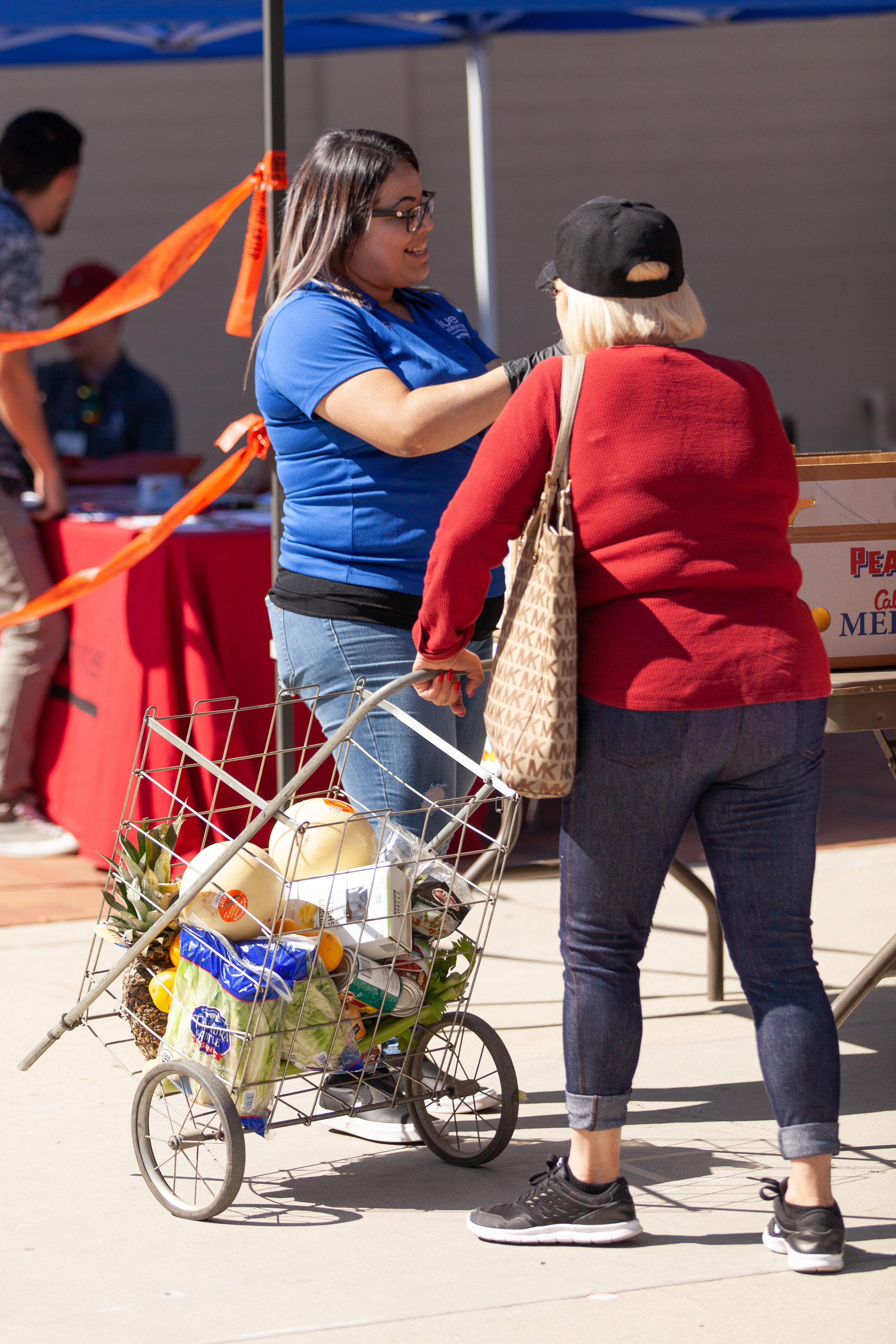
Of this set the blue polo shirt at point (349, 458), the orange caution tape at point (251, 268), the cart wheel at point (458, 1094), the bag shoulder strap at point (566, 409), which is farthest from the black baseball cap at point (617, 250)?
the orange caution tape at point (251, 268)

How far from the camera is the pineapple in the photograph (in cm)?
301

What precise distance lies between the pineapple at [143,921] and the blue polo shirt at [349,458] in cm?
64

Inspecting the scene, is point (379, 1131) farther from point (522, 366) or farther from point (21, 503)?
point (21, 503)

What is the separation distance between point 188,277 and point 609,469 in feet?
28.5

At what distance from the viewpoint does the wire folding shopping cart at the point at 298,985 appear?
2828 millimetres

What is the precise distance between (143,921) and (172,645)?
7.20 feet

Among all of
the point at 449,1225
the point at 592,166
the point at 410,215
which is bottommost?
the point at 449,1225

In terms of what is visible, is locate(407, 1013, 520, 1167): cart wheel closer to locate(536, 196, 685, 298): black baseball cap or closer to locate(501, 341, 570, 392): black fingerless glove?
locate(501, 341, 570, 392): black fingerless glove

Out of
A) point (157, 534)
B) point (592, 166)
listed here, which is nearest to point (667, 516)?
point (157, 534)

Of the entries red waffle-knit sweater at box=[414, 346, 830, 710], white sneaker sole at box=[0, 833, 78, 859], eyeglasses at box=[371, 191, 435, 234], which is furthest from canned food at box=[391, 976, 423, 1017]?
white sneaker sole at box=[0, 833, 78, 859]

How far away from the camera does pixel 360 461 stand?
3.21 metres

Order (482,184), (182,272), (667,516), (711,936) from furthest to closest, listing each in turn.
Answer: (482,184)
(182,272)
(711,936)
(667,516)

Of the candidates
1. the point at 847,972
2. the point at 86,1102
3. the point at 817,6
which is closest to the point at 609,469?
the point at 86,1102

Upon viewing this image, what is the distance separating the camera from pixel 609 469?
8.25 ft
